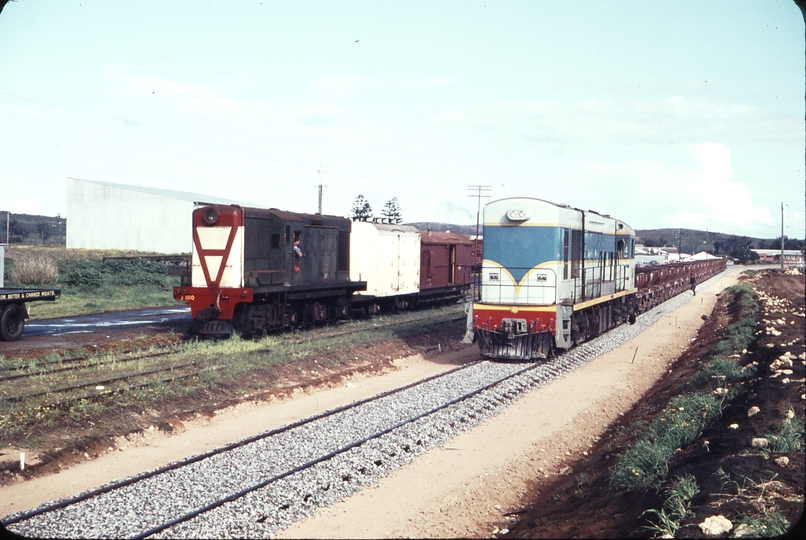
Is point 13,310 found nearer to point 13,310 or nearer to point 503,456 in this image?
point 13,310

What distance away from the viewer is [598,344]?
73.9 feet

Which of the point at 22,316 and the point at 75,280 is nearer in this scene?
the point at 22,316

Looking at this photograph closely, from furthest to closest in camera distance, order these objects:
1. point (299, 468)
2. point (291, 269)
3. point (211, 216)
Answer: point (291, 269), point (211, 216), point (299, 468)

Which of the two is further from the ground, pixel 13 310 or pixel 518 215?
pixel 518 215

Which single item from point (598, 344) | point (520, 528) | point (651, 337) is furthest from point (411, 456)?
point (651, 337)

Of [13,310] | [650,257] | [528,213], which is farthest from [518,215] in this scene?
[650,257]

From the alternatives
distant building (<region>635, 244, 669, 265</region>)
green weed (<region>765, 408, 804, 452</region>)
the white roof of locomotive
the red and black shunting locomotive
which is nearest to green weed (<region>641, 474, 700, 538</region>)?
green weed (<region>765, 408, 804, 452</region>)

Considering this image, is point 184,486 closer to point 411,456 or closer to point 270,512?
point 270,512

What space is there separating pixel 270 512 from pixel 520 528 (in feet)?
9.26

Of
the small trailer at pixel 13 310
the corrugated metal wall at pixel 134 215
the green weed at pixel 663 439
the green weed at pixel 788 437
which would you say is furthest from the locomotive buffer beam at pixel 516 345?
the corrugated metal wall at pixel 134 215

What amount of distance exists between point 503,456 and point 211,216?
12858mm

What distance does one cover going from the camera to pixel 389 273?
94.9ft

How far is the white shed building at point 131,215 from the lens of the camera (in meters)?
67.4

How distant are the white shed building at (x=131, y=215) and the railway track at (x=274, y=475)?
57.2 m
